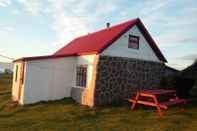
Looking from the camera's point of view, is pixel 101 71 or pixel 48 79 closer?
pixel 101 71

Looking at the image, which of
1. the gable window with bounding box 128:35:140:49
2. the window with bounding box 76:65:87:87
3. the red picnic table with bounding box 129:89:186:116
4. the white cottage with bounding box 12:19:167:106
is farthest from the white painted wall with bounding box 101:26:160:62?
the red picnic table with bounding box 129:89:186:116

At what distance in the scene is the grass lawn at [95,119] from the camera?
11.0m

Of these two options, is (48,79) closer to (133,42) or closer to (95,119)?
(133,42)

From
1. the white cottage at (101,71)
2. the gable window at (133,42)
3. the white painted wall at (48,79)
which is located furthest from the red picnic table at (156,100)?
the white painted wall at (48,79)

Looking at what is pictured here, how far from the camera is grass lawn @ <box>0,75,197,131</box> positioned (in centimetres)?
1095

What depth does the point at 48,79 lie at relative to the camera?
17719 mm

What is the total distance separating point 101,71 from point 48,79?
12.5 feet

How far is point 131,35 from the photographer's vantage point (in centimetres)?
1752

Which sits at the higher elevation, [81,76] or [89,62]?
[89,62]

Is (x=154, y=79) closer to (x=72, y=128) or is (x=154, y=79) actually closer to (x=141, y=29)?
(x=141, y=29)

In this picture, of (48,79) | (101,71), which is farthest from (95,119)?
(48,79)

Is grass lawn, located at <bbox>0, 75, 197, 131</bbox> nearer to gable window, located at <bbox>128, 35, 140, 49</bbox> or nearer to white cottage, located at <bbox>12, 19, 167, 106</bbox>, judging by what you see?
white cottage, located at <bbox>12, 19, 167, 106</bbox>

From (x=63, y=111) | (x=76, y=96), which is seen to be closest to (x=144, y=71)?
(x=76, y=96)

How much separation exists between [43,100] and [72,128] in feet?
23.7
